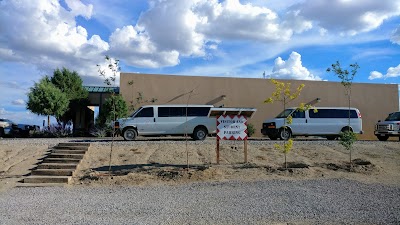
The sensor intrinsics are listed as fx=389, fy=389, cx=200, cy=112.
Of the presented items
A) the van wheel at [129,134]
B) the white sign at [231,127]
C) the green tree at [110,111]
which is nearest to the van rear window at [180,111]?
the van wheel at [129,134]

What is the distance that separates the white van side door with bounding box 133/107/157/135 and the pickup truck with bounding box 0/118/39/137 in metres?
9.45

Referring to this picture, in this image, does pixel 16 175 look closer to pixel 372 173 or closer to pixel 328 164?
pixel 328 164

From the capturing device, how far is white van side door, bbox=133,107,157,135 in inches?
704

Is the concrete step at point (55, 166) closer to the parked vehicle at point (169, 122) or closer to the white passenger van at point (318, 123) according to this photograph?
the parked vehicle at point (169, 122)

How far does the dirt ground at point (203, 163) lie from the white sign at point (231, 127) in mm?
823

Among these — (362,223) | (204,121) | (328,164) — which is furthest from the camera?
(204,121)

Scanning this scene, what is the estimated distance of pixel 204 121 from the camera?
18.0 meters

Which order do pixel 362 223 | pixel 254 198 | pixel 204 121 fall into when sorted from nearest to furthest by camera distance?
1. pixel 362 223
2. pixel 254 198
3. pixel 204 121

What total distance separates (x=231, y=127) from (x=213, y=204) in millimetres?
5014

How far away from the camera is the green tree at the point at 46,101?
27.0m

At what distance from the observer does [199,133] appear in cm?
1797

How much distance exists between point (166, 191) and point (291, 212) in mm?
3243

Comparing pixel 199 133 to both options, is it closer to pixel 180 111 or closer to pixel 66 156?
pixel 180 111

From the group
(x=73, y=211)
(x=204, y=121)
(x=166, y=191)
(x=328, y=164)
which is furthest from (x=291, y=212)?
(x=204, y=121)
